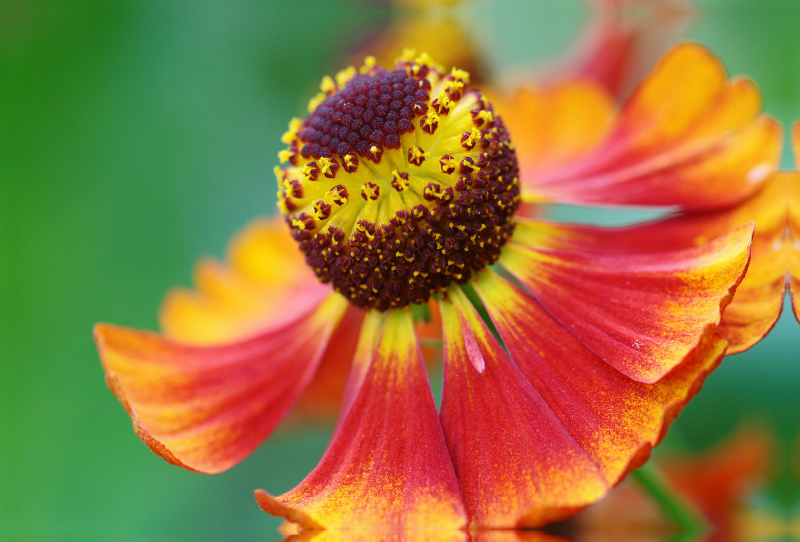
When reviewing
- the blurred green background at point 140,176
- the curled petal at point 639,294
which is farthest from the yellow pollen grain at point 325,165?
the blurred green background at point 140,176

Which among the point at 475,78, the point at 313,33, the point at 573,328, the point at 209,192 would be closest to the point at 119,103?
the point at 209,192

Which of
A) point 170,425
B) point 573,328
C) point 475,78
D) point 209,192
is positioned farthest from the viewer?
point 209,192

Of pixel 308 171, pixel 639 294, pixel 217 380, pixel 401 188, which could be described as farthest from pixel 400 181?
pixel 217 380

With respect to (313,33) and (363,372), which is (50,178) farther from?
(363,372)

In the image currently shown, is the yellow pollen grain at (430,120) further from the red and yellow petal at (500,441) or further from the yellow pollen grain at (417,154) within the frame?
the red and yellow petal at (500,441)

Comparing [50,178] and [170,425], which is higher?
[50,178]

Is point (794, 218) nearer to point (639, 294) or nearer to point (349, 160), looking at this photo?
point (639, 294)

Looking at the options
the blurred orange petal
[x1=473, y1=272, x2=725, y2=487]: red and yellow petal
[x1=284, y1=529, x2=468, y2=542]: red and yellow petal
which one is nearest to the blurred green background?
the blurred orange petal
